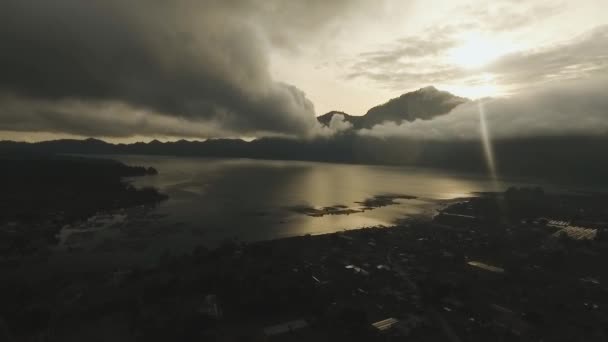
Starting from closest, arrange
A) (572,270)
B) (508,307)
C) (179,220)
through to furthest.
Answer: (508,307)
(572,270)
(179,220)

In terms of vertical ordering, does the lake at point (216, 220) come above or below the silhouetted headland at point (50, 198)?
below

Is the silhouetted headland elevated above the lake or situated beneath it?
elevated above

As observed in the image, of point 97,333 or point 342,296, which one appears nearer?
point 97,333

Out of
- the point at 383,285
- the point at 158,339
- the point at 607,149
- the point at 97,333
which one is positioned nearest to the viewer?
the point at 158,339

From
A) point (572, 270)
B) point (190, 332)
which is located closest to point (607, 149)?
point (572, 270)

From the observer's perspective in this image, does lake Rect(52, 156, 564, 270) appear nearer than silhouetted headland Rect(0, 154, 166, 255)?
Yes

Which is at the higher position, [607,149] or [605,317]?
[607,149]

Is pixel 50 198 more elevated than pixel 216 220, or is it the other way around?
pixel 50 198

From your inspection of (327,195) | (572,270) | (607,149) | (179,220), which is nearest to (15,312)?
(179,220)

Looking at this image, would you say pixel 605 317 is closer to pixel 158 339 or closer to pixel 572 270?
pixel 572 270

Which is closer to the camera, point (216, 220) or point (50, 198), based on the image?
point (216, 220)

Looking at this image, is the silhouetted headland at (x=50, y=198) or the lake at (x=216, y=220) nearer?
the lake at (x=216, y=220)
